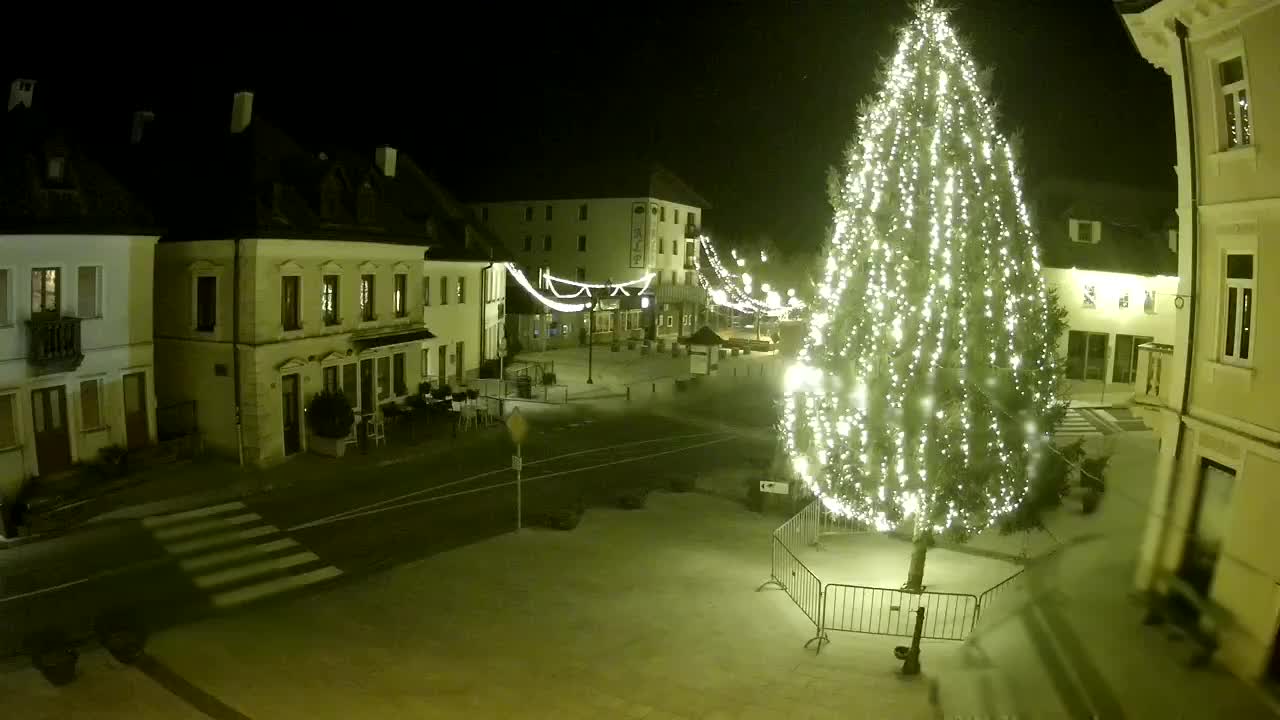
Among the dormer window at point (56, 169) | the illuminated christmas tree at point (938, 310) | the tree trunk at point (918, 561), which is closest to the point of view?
the illuminated christmas tree at point (938, 310)

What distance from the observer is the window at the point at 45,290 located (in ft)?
67.2

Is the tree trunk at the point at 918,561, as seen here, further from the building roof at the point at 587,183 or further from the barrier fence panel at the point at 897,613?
Result: the building roof at the point at 587,183

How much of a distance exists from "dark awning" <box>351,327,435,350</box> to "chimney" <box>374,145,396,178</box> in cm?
935

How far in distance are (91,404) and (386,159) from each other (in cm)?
1825

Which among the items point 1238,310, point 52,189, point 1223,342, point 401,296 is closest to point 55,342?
point 52,189

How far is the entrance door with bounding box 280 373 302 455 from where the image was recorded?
25141mm

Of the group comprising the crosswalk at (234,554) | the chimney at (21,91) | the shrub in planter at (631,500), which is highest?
the chimney at (21,91)

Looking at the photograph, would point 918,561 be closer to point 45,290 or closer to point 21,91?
point 45,290

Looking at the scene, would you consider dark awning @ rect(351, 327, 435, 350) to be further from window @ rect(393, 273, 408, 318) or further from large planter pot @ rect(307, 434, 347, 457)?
large planter pot @ rect(307, 434, 347, 457)

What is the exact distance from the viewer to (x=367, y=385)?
28.8 m

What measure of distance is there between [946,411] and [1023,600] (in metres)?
3.28

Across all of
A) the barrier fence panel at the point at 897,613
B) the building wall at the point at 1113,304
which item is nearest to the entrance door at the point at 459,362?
the building wall at the point at 1113,304

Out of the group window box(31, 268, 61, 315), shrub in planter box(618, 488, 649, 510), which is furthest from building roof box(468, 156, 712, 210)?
window box(31, 268, 61, 315)

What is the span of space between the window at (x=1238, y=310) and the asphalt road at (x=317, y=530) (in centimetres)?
1267
